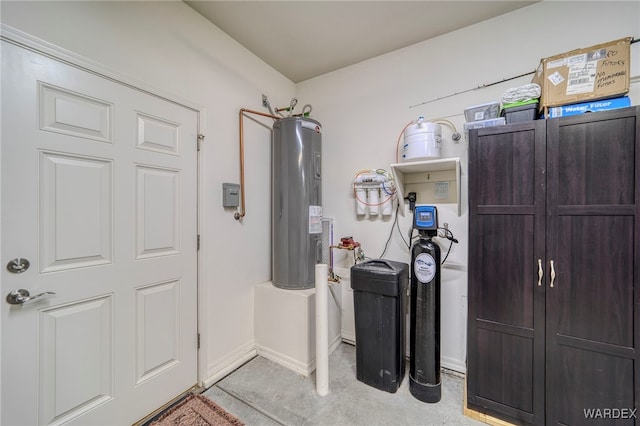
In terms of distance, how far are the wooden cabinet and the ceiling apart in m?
1.09

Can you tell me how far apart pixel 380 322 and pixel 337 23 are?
2.43m

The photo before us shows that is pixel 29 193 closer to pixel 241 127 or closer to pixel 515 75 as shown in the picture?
pixel 241 127

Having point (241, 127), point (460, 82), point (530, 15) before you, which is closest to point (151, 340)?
point (241, 127)

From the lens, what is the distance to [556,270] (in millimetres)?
1416

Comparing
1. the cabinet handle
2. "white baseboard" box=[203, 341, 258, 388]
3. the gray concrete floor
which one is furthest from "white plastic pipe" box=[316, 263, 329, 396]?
the cabinet handle

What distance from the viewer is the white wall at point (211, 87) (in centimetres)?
136

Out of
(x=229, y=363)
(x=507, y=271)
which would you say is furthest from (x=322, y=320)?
(x=507, y=271)

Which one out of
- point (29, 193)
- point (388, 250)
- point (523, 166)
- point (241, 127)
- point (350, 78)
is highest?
point (350, 78)

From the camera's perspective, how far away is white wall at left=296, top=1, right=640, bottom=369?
173 cm

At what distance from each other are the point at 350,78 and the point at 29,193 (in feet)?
8.60

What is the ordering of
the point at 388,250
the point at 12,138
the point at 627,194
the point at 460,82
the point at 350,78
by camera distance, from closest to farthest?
the point at 12,138 < the point at 627,194 < the point at 460,82 < the point at 388,250 < the point at 350,78

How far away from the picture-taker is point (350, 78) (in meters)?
2.62

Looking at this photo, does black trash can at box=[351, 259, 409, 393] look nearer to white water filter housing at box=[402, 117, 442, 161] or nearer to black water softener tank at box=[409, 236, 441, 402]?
black water softener tank at box=[409, 236, 441, 402]

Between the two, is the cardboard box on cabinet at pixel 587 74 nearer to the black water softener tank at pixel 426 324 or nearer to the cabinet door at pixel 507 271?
the cabinet door at pixel 507 271
